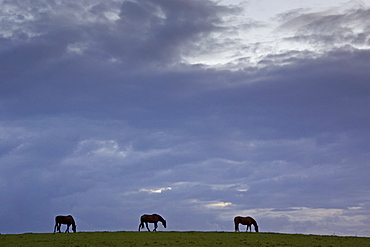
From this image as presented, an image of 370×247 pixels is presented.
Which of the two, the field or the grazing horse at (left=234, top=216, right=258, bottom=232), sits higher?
the grazing horse at (left=234, top=216, right=258, bottom=232)

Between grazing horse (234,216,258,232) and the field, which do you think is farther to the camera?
grazing horse (234,216,258,232)

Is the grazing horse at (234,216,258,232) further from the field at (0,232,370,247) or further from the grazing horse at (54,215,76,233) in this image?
the grazing horse at (54,215,76,233)

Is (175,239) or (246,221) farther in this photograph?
(246,221)

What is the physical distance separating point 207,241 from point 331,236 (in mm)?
15939

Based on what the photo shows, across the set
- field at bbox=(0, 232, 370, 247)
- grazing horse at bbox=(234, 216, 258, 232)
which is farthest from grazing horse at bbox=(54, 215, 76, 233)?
grazing horse at bbox=(234, 216, 258, 232)

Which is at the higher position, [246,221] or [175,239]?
[246,221]

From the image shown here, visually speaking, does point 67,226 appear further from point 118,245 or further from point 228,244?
point 228,244

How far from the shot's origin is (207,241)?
4653cm

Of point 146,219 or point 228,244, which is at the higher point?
point 146,219

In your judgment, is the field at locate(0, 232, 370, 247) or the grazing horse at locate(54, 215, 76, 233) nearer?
the field at locate(0, 232, 370, 247)

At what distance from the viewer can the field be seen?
45.3 metres

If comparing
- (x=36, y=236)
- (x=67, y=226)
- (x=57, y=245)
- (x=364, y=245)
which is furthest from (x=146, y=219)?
(x=364, y=245)

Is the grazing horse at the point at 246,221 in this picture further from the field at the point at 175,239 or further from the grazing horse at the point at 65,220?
the grazing horse at the point at 65,220

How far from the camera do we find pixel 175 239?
4769cm
